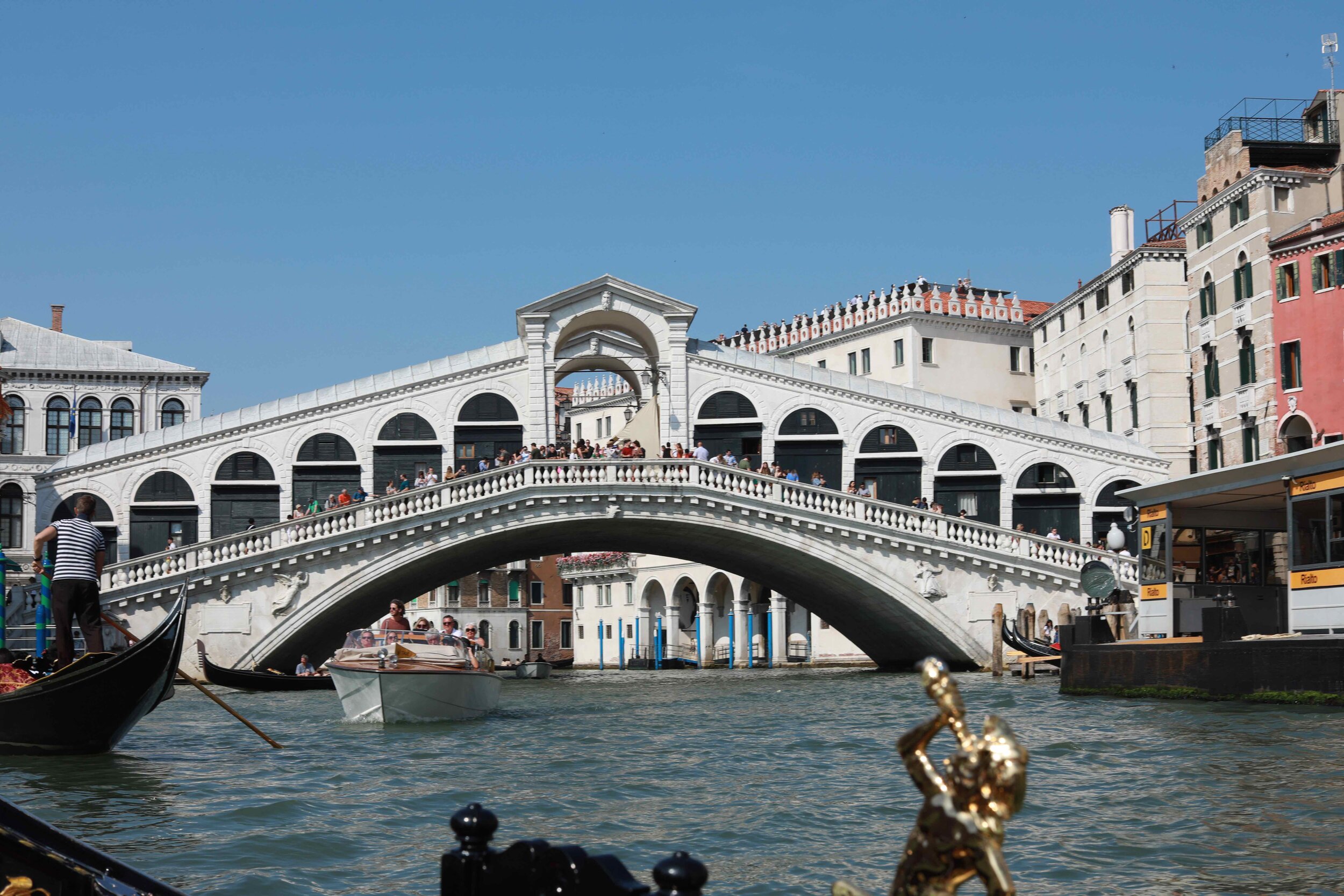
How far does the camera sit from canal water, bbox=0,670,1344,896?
6.30m

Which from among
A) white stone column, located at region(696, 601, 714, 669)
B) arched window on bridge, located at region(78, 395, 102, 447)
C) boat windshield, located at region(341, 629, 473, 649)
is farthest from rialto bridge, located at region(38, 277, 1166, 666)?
white stone column, located at region(696, 601, 714, 669)

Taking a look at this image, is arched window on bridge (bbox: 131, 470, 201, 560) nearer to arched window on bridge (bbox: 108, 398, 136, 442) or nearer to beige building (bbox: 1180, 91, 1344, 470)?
arched window on bridge (bbox: 108, 398, 136, 442)

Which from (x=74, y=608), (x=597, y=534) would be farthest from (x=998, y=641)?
(x=74, y=608)

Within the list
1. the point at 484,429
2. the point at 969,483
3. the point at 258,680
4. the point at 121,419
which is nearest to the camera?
the point at 258,680

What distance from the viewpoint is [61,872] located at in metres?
3.09

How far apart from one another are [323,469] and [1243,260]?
15.9 m

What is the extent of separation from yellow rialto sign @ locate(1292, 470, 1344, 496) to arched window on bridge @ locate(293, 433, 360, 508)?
1601cm

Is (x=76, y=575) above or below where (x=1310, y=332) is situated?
below

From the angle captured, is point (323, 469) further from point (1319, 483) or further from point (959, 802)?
point (959, 802)

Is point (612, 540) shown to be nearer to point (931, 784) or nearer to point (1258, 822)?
point (1258, 822)

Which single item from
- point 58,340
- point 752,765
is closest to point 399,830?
point 752,765

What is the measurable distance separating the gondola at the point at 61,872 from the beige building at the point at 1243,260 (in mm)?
22636

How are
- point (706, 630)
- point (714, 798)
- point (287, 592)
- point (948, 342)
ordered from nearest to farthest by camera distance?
point (714, 798)
point (287, 592)
point (948, 342)
point (706, 630)

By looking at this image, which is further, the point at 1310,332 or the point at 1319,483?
the point at 1310,332
